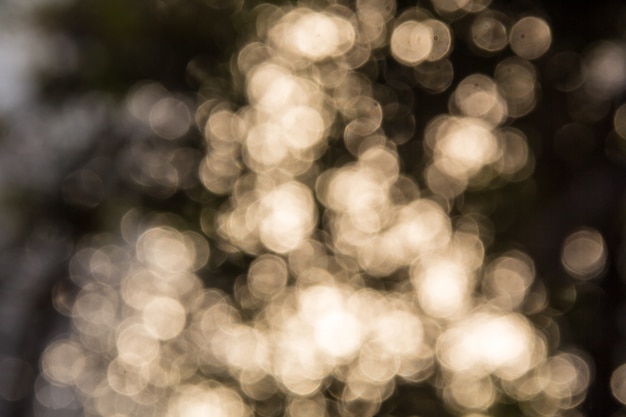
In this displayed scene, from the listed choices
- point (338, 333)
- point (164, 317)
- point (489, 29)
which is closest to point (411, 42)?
point (489, 29)

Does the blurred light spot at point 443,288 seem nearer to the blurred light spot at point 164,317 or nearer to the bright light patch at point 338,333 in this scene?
the bright light patch at point 338,333

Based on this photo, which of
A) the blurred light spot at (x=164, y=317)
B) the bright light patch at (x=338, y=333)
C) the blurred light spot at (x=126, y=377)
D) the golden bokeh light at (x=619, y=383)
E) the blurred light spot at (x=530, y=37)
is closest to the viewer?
the golden bokeh light at (x=619, y=383)

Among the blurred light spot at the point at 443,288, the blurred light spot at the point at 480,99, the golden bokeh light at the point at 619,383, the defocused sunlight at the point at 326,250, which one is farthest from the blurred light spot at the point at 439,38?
the golden bokeh light at the point at 619,383

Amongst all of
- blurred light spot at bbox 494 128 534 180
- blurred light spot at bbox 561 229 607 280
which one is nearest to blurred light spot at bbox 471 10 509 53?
blurred light spot at bbox 494 128 534 180

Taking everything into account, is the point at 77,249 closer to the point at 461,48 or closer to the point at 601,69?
the point at 461,48

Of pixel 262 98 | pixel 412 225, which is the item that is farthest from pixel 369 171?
pixel 262 98

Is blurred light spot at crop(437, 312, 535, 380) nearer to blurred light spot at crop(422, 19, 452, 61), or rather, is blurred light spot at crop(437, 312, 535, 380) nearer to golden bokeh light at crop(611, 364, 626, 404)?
golden bokeh light at crop(611, 364, 626, 404)
